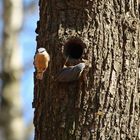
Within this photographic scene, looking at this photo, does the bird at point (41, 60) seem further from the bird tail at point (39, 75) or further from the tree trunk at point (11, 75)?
the tree trunk at point (11, 75)

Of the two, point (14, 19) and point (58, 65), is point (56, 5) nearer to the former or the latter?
point (58, 65)

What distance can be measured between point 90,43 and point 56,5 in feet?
0.85

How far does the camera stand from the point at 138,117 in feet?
7.52

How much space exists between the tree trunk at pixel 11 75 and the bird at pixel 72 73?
3828 mm

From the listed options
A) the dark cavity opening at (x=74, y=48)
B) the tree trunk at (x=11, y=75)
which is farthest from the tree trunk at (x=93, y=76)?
the tree trunk at (x=11, y=75)

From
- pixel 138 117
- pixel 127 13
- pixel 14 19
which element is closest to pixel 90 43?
pixel 127 13

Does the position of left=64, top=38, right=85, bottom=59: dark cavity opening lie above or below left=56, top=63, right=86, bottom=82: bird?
above

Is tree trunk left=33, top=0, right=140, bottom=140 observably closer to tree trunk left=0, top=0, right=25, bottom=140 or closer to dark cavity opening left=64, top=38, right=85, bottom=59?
dark cavity opening left=64, top=38, right=85, bottom=59

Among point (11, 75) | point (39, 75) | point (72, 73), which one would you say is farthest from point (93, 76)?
point (11, 75)

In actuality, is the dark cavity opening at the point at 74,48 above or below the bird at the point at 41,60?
above

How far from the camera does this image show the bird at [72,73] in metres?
2.24

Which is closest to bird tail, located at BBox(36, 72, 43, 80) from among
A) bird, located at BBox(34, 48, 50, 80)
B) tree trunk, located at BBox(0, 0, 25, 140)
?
bird, located at BBox(34, 48, 50, 80)

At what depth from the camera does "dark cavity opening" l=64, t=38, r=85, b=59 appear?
7.53 ft

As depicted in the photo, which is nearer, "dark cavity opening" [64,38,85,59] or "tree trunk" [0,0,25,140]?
"dark cavity opening" [64,38,85,59]
